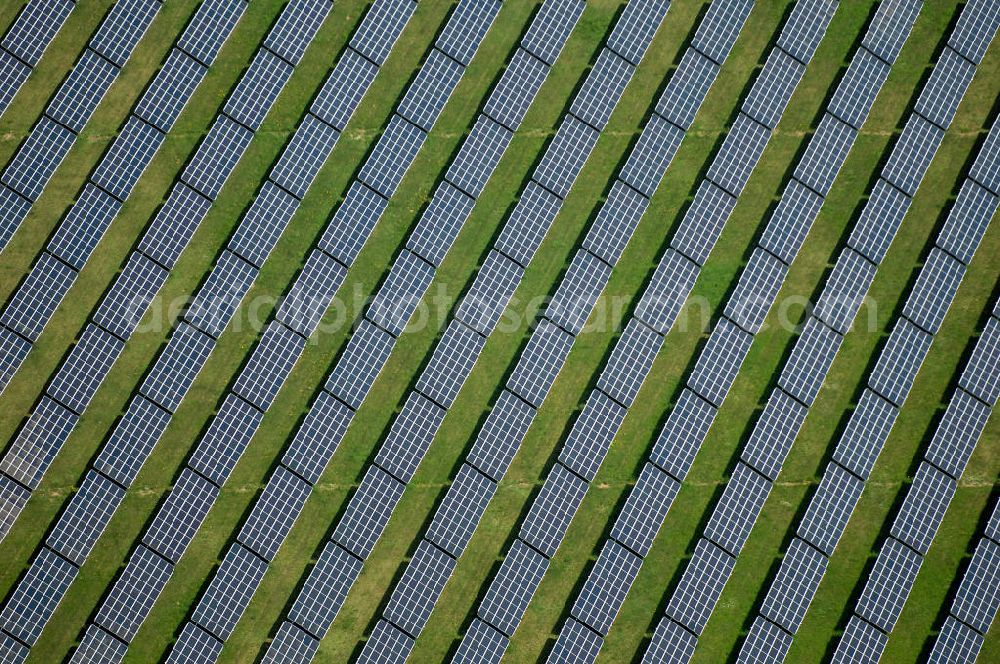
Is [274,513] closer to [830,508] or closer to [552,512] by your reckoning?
[552,512]

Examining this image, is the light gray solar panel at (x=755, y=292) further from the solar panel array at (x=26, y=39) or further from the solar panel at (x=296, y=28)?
the solar panel array at (x=26, y=39)

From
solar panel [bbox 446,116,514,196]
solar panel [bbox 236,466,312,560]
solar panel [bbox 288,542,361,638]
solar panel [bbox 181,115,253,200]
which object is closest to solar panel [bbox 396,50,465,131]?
solar panel [bbox 446,116,514,196]

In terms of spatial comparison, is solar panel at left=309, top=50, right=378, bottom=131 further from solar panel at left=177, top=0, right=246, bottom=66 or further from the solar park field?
solar panel at left=177, top=0, right=246, bottom=66

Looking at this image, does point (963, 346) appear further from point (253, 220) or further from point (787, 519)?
point (253, 220)

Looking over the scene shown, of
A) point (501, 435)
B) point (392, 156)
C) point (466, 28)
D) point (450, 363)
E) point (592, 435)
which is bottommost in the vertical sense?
point (501, 435)

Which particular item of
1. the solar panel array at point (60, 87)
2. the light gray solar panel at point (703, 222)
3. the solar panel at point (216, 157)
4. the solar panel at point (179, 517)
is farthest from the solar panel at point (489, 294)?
the solar panel array at point (60, 87)

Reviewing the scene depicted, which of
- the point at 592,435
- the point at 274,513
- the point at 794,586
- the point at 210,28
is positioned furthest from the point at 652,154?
the point at 274,513
